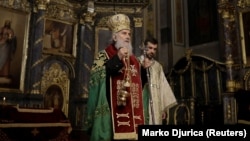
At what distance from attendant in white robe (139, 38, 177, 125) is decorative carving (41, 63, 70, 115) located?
639 centimetres

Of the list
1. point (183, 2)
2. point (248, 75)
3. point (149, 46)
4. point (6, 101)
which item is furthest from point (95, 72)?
point (183, 2)

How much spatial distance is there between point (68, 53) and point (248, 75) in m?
5.91

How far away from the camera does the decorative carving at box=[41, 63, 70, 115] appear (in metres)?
9.36

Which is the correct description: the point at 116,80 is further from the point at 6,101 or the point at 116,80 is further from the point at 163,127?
the point at 6,101

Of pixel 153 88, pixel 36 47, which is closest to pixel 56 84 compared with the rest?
pixel 36 47

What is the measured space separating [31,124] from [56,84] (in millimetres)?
3442

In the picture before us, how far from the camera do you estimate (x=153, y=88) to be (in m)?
3.51

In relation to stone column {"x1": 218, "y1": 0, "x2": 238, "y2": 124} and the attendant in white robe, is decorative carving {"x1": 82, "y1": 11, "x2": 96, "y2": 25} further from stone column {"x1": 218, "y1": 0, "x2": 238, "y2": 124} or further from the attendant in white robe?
the attendant in white robe

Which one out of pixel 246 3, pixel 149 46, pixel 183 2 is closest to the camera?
pixel 149 46

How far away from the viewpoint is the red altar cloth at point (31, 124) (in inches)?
233

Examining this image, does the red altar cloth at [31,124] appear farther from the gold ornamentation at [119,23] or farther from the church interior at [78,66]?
the gold ornamentation at [119,23]

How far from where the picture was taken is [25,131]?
20.1 feet

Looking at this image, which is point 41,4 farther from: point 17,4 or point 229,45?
point 229,45

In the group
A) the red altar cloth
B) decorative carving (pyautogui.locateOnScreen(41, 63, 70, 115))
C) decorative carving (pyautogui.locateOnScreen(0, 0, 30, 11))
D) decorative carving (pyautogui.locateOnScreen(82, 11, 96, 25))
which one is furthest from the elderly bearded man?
decorative carving (pyautogui.locateOnScreen(82, 11, 96, 25))
